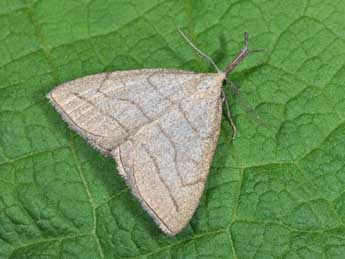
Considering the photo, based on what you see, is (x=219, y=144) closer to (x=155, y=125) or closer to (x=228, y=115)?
(x=228, y=115)

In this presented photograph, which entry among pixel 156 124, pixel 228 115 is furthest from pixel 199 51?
pixel 156 124

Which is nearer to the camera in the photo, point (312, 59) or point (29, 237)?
point (29, 237)

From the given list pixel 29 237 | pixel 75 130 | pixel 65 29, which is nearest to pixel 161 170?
pixel 75 130

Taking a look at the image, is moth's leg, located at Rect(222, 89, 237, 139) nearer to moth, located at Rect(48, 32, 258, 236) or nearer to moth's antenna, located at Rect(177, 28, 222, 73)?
moth, located at Rect(48, 32, 258, 236)

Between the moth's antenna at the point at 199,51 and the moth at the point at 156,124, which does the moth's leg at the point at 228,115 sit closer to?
the moth at the point at 156,124

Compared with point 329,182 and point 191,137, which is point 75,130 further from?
point 329,182

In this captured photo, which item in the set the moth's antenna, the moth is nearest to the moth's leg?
the moth
